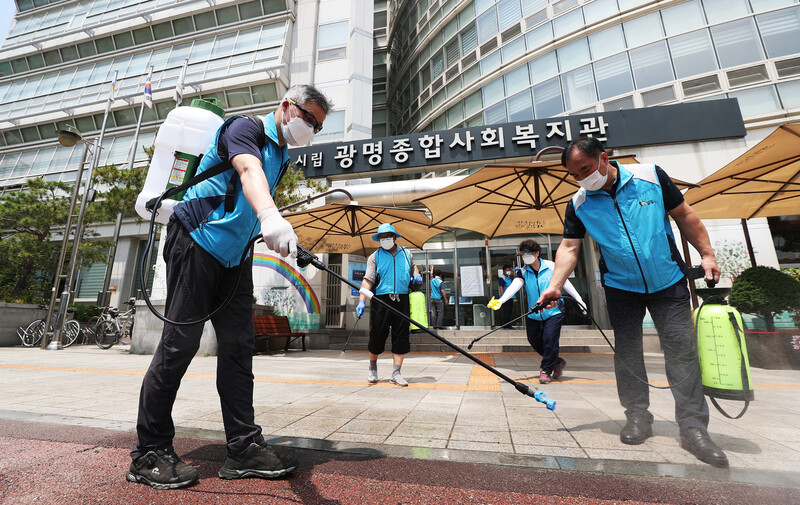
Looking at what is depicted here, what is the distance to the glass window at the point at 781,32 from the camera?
10.8 meters

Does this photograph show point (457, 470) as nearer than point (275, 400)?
Yes

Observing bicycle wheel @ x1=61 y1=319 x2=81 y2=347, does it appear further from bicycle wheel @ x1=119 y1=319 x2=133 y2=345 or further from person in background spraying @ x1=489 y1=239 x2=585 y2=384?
person in background spraying @ x1=489 y1=239 x2=585 y2=384

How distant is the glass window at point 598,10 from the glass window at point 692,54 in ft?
8.06

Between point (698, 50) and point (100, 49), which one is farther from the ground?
point (100, 49)

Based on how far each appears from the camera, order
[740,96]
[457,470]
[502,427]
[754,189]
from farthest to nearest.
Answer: [740,96], [754,189], [502,427], [457,470]

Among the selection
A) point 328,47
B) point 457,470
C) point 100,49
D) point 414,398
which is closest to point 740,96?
point 414,398

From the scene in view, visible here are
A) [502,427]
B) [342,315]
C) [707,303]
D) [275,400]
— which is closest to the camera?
[707,303]

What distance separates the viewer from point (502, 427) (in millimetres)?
2416

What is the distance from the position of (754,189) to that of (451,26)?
650 inches

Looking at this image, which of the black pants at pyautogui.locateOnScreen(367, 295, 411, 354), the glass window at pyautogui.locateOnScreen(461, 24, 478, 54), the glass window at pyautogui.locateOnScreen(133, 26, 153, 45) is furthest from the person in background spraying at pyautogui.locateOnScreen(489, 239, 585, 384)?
the glass window at pyautogui.locateOnScreen(133, 26, 153, 45)

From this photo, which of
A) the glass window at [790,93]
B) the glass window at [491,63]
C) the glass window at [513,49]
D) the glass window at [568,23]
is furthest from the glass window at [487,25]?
the glass window at [790,93]

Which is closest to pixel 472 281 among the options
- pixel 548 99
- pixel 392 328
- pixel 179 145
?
pixel 548 99

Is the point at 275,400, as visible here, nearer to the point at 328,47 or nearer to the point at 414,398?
the point at 414,398

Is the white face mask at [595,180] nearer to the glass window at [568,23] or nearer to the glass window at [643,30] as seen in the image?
the glass window at [643,30]
